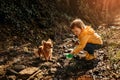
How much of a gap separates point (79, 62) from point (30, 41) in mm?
2611

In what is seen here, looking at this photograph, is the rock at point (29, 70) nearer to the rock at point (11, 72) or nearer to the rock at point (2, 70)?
the rock at point (11, 72)

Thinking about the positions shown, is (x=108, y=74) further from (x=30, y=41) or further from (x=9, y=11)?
(x=9, y=11)

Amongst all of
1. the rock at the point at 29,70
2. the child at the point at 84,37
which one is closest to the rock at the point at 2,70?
the rock at the point at 29,70

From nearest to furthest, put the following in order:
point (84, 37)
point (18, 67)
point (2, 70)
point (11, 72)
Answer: point (11, 72) < point (2, 70) < point (18, 67) < point (84, 37)

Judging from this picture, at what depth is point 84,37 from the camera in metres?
6.41

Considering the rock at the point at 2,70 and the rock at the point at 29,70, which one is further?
the rock at the point at 2,70

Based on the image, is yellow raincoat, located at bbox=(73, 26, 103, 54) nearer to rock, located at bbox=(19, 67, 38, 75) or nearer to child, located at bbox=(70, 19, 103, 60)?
child, located at bbox=(70, 19, 103, 60)

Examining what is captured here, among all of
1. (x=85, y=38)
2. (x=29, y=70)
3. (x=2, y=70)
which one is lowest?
(x=29, y=70)

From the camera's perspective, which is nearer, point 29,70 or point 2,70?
point 29,70

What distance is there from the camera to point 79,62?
6727 millimetres

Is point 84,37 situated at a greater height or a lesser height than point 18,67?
greater

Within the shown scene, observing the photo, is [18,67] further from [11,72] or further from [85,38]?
[85,38]

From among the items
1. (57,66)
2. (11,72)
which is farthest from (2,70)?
(57,66)

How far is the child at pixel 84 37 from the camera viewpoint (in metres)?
6.32
